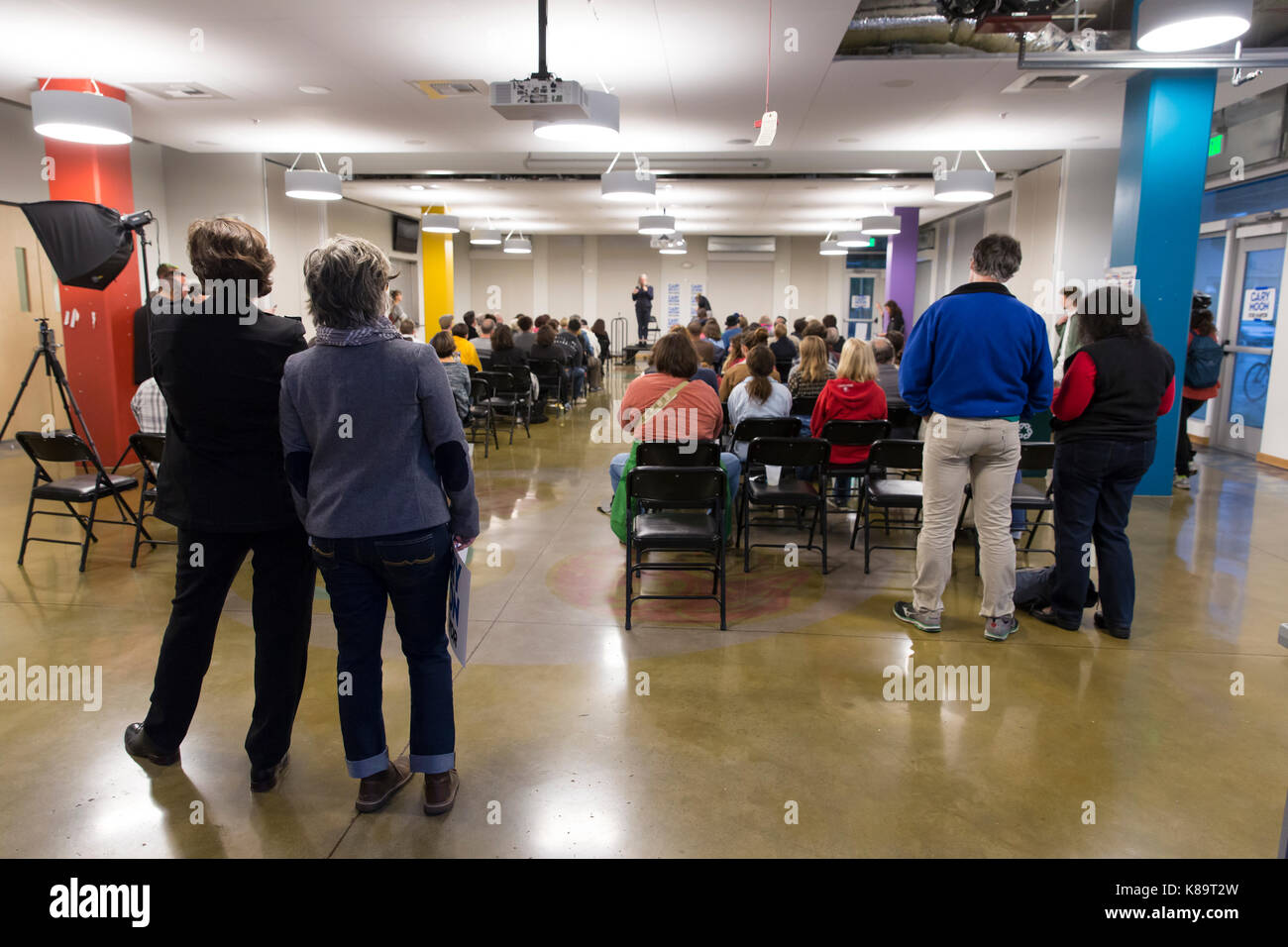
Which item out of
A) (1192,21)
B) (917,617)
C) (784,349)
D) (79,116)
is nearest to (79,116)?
(79,116)

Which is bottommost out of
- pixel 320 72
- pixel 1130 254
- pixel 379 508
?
pixel 379 508

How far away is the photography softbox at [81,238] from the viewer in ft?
18.9

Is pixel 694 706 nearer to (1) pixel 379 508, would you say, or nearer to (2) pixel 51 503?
(1) pixel 379 508

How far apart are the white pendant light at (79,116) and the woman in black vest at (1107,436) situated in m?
5.65

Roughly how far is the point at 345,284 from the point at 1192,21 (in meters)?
3.92

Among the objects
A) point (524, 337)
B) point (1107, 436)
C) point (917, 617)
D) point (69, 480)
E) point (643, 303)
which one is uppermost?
point (643, 303)

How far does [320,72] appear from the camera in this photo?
6.32 meters

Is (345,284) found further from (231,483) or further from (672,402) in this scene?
(672,402)

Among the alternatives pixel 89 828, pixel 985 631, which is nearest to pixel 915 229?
pixel 985 631

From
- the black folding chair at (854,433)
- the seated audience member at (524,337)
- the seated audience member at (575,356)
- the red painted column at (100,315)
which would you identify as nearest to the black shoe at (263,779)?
the black folding chair at (854,433)

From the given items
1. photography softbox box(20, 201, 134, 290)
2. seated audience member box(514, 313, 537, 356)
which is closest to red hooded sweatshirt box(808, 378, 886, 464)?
photography softbox box(20, 201, 134, 290)

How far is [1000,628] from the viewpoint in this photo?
3.60 metres

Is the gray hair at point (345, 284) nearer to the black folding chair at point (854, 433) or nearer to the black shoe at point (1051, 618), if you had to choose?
the black folding chair at point (854, 433)
